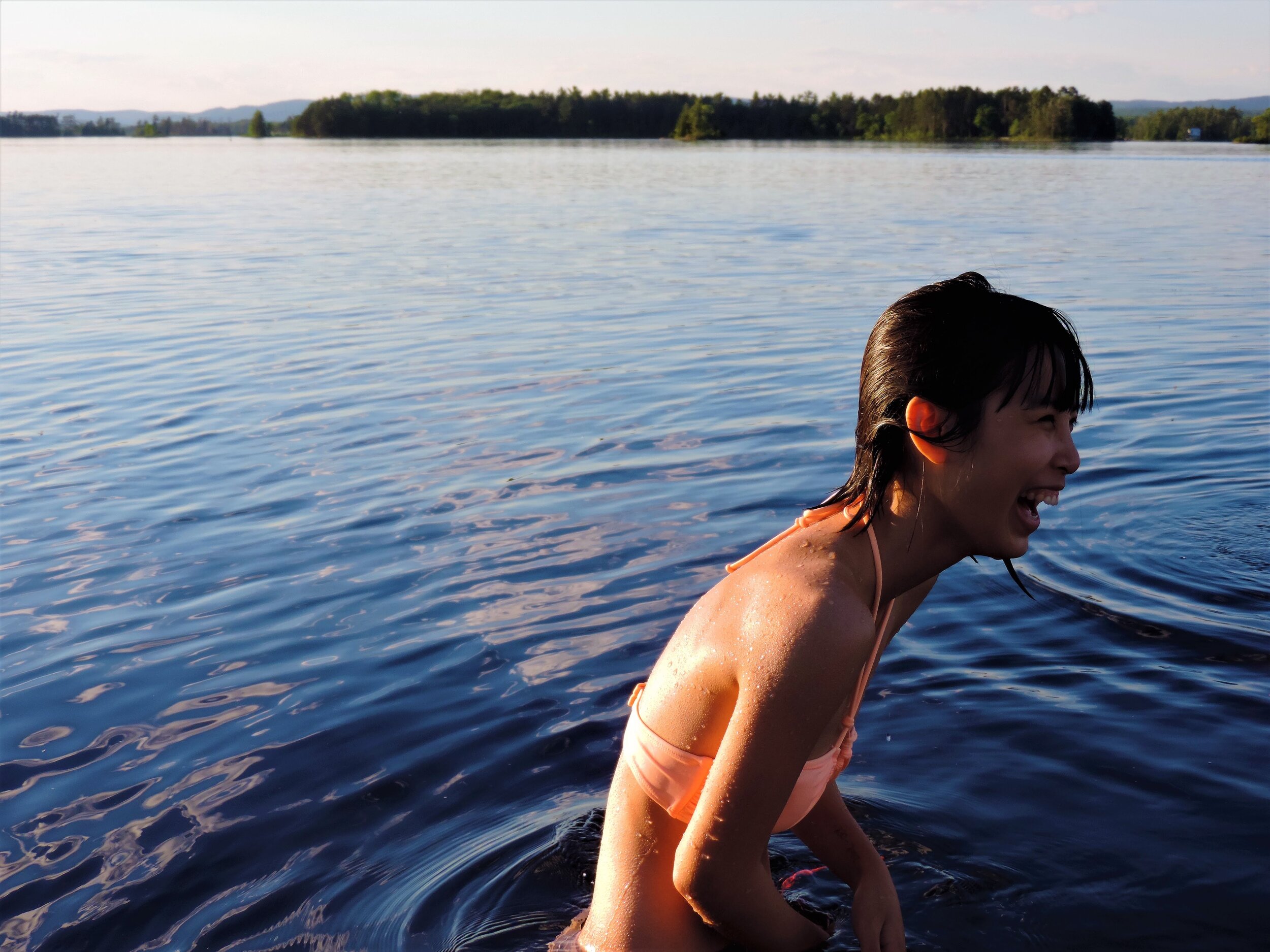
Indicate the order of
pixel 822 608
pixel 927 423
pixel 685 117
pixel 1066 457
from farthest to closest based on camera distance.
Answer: pixel 685 117 → pixel 1066 457 → pixel 927 423 → pixel 822 608

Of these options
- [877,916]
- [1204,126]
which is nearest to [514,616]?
[877,916]

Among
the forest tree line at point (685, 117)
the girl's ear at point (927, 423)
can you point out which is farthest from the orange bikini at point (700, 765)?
the forest tree line at point (685, 117)

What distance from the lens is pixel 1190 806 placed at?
447 centimetres

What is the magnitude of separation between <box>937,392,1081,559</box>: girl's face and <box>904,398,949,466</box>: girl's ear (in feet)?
0.10

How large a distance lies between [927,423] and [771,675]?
64 cm

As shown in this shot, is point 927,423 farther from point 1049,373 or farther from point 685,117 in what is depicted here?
point 685,117

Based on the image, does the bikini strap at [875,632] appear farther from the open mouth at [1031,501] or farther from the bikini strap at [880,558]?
the open mouth at [1031,501]

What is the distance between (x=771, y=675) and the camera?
239 centimetres

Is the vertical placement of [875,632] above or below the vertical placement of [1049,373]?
below

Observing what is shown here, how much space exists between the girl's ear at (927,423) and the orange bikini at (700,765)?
24 centimetres

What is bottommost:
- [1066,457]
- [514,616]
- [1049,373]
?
[514,616]

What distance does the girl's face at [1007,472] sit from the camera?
8.29 feet

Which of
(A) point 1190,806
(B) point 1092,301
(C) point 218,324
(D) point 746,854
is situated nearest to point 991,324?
(D) point 746,854

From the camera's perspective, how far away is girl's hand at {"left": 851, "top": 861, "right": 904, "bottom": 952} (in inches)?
116
